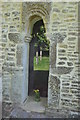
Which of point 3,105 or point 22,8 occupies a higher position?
point 22,8

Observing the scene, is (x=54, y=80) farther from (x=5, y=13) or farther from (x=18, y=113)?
(x=5, y=13)

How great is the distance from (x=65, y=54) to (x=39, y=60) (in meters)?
3.81

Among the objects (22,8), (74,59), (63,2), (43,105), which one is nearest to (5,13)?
(22,8)

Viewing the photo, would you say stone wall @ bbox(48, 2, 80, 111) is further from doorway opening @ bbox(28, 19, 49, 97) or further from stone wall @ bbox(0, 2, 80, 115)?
doorway opening @ bbox(28, 19, 49, 97)

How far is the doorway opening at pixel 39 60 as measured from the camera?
4.25 m

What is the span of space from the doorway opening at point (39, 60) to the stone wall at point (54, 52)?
79cm

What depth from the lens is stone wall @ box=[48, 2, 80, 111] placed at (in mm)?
2652

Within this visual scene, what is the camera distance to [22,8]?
Answer: 283 centimetres

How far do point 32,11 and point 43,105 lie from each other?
1909 mm

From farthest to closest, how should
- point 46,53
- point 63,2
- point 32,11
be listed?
point 46,53
point 32,11
point 63,2

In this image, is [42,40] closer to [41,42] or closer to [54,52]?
[41,42]

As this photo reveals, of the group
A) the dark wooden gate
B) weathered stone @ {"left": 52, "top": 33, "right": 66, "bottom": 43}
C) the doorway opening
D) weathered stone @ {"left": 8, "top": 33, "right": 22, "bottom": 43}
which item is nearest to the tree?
the doorway opening

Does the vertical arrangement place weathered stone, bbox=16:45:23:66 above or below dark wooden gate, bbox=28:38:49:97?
above

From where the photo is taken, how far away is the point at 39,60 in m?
6.49
